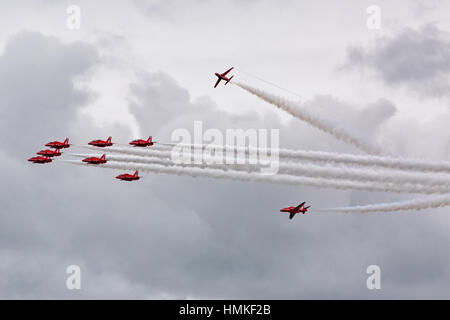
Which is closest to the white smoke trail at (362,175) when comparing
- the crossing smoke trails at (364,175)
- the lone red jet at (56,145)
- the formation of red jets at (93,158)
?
the crossing smoke trails at (364,175)

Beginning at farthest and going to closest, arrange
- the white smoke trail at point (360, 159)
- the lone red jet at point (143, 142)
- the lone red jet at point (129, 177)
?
the lone red jet at point (129, 177)
the lone red jet at point (143, 142)
the white smoke trail at point (360, 159)

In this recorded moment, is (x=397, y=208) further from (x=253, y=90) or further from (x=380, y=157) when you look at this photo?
(x=253, y=90)

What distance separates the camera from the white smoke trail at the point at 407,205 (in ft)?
342

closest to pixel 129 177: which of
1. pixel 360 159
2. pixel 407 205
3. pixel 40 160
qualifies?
pixel 40 160

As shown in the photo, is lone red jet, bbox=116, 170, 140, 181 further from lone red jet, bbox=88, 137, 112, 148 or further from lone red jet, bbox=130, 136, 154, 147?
lone red jet, bbox=130, 136, 154, 147

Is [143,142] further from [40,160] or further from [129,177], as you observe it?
[40,160]

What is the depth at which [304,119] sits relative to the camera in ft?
371

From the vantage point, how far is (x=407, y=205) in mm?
Result: 105438

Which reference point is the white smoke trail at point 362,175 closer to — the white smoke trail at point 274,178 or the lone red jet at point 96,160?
the white smoke trail at point 274,178

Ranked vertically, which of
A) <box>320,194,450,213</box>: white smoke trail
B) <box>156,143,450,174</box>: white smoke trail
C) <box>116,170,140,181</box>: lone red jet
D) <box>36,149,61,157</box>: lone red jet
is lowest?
<box>320,194,450,213</box>: white smoke trail

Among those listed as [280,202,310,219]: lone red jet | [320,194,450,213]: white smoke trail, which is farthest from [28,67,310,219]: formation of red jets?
[320,194,450,213]: white smoke trail

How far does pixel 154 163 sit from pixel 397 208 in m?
44.6

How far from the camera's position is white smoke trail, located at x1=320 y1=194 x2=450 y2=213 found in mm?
104125

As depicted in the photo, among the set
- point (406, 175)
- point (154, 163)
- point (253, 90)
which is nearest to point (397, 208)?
point (406, 175)
